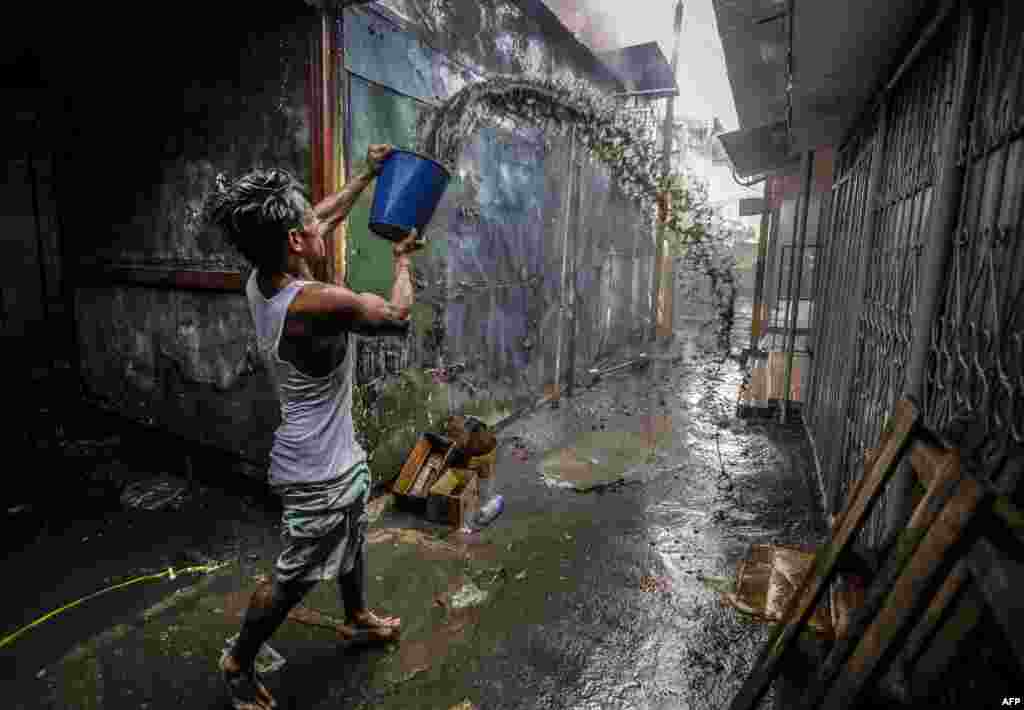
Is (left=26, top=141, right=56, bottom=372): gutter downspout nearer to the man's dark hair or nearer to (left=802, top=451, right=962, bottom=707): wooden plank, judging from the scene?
the man's dark hair

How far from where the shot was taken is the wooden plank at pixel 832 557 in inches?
75.1

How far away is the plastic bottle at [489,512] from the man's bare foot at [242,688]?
206 centimetres

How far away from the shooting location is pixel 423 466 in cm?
478

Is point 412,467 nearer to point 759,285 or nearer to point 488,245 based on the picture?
point 488,245

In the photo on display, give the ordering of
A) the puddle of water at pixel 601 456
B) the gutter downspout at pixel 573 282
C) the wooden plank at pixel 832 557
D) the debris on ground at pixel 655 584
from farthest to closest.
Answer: the gutter downspout at pixel 573 282
the puddle of water at pixel 601 456
the debris on ground at pixel 655 584
the wooden plank at pixel 832 557

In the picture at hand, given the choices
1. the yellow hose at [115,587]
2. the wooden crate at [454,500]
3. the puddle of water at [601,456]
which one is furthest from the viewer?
the puddle of water at [601,456]

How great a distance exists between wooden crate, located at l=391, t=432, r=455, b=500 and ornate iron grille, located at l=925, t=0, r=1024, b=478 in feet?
11.2

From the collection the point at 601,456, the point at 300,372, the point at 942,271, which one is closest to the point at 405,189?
the point at 300,372

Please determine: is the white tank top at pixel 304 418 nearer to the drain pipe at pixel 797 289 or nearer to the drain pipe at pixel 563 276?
the drain pipe at pixel 797 289

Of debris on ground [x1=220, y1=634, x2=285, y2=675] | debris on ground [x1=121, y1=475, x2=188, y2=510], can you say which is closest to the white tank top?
debris on ground [x1=220, y1=634, x2=285, y2=675]

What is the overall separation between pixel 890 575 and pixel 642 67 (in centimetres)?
1029

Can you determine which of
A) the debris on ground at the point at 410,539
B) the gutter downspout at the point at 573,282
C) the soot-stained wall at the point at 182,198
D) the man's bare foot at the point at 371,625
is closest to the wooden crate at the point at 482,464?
the debris on ground at the point at 410,539

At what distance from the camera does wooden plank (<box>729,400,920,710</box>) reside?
6.26 ft

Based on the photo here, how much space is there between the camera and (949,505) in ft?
4.09
